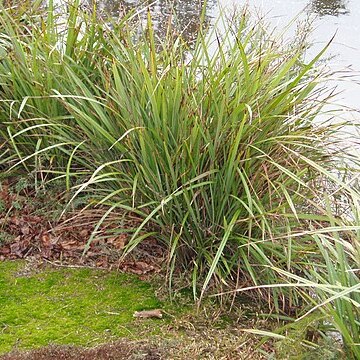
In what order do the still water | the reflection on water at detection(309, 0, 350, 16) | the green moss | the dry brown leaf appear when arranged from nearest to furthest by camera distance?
the green moss
the dry brown leaf
the still water
the reflection on water at detection(309, 0, 350, 16)

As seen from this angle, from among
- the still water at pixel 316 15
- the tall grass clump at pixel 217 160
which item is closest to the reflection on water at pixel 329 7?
the still water at pixel 316 15

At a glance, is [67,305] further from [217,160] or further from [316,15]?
[316,15]

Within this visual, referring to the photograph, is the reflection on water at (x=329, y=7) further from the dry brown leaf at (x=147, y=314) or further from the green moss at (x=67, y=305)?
the dry brown leaf at (x=147, y=314)

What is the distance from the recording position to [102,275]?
10.3 feet

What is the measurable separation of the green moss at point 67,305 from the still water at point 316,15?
132 inches

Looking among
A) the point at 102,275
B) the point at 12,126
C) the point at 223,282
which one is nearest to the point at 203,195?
the point at 223,282

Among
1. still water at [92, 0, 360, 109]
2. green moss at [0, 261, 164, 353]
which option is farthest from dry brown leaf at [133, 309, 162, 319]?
still water at [92, 0, 360, 109]

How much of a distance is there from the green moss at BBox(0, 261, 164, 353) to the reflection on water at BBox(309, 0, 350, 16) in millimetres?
6154

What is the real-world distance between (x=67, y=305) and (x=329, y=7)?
6923 mm

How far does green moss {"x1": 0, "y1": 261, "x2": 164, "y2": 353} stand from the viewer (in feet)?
8.79

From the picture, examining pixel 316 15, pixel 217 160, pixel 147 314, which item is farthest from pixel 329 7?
pixel 147 314

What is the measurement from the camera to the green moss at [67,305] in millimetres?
2680

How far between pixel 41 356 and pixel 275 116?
141cm

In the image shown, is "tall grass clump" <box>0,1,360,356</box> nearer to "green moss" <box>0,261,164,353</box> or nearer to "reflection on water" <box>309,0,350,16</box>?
"green moss" <box>0,261,164,353</box>
